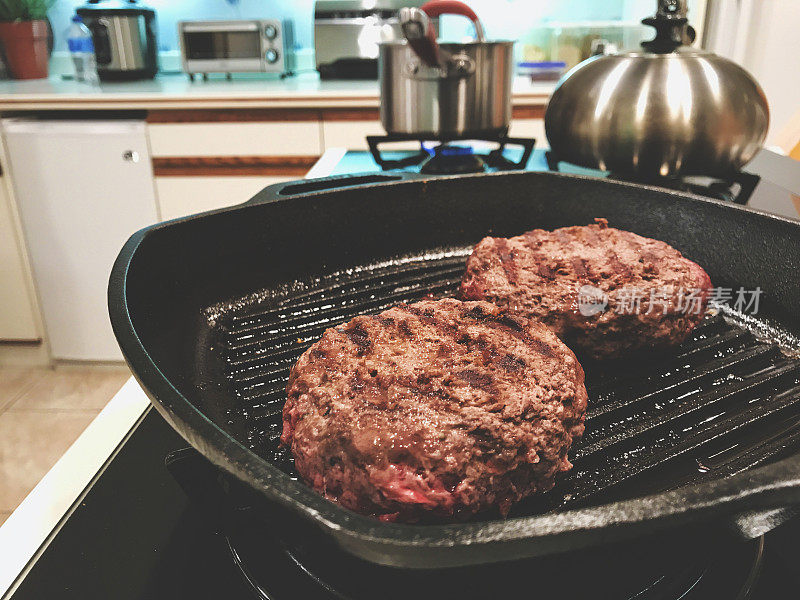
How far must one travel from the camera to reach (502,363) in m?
0.69

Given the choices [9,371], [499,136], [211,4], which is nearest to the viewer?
[499,136]

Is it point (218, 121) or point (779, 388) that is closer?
point (779, 388)

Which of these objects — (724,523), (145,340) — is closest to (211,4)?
(145,340)

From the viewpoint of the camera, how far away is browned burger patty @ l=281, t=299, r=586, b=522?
566 millimetres

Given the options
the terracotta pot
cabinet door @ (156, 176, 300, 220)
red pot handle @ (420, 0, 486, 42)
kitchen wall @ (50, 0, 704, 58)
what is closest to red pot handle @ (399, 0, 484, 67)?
red pot handle @ (420, 0, 486, 42)

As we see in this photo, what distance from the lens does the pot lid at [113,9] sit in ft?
9.22

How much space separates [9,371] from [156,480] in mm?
2845

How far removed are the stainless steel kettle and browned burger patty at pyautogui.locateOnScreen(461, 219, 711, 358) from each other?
1.30 feet

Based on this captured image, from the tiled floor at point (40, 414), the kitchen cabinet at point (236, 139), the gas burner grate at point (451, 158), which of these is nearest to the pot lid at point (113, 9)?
the kitchen cabinet at point (236, 139)

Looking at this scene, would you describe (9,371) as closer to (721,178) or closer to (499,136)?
(499,136)

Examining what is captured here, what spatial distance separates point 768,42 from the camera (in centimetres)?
271

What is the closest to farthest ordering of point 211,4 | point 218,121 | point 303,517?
point 303,517, point 218,121, point 211,4

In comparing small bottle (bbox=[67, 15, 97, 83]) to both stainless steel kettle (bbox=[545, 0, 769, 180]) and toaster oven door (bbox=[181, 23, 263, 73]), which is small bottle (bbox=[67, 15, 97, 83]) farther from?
stainless steel kettle (bbox=[545, 0, 769, 180])

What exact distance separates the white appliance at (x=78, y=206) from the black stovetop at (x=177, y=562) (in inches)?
90.0
